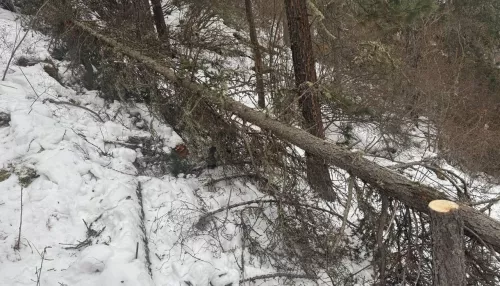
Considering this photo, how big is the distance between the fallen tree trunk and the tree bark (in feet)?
0.39

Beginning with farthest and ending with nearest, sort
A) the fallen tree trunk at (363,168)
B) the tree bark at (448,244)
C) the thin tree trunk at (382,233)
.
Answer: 1. the thin tree trunk at (382,233)
2. the fallen tree trunk at (363,168)
3. the tree bark at (448,244)

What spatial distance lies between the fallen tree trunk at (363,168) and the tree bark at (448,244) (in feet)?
0.39

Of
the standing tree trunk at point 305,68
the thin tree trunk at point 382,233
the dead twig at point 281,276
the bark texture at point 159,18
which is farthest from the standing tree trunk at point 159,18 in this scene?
the thin tree trunk at point 382,233

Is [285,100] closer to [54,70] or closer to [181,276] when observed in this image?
[181,276]

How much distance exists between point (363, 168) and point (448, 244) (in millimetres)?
1168

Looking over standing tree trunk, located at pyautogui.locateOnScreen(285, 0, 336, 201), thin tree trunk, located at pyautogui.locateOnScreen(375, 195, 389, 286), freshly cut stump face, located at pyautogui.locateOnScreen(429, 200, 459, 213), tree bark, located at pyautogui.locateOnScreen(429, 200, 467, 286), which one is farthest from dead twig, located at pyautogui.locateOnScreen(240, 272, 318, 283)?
freshly cut stump face, located at pyautogui.locateOnScreen(429, 200, 459, 213)

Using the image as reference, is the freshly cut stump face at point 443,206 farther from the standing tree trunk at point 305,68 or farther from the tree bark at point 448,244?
the standing tree trunk at point 305,68

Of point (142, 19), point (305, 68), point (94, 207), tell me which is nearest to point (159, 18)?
point (142, 19)

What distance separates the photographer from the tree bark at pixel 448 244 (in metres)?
2.44

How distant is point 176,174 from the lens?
5457 mm

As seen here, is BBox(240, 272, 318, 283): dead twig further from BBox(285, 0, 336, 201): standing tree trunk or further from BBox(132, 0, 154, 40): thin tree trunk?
BBox(132, 0, 154, 40): thin tree trunk

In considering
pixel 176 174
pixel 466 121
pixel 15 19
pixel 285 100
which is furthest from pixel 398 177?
pixel 466 121

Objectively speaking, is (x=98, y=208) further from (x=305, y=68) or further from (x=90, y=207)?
(x=305, y=68)

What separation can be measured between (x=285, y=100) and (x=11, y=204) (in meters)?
3.57
